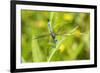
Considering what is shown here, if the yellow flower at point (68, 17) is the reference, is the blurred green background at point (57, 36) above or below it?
below

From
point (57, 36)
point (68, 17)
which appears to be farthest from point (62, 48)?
point (68, 17)

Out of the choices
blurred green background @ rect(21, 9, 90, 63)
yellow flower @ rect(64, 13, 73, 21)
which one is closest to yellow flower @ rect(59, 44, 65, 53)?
blurred green background @ rect(21, 9, 90, 63)

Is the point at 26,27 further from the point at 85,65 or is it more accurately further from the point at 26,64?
the point at 85,65

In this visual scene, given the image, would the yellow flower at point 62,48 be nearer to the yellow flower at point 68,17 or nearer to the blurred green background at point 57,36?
the blurred green background at point 57,36

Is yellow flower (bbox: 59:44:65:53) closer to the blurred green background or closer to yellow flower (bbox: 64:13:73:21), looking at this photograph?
the blurred green background

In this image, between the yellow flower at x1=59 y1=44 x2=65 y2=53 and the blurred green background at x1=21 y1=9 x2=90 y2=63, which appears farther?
the yellow flower at x1=59 y1=44 x2=65 y2=53

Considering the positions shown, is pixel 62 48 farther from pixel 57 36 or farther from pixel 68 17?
pixel 68 17

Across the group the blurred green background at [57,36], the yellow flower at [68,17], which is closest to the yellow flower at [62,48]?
the blurred green background at [57,36]

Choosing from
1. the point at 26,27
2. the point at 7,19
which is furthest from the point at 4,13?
the point at 26,27
